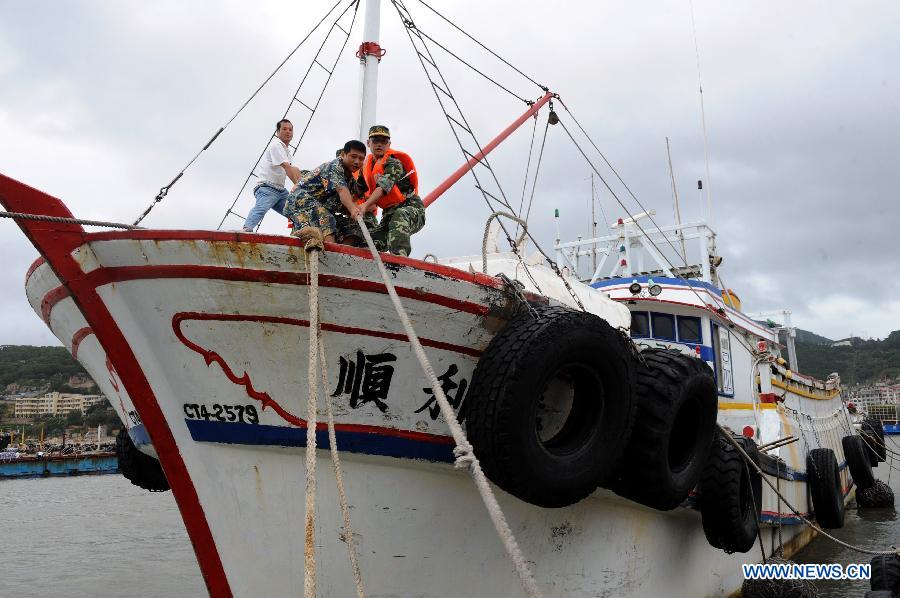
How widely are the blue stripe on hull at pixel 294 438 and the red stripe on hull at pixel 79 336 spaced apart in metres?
1.22

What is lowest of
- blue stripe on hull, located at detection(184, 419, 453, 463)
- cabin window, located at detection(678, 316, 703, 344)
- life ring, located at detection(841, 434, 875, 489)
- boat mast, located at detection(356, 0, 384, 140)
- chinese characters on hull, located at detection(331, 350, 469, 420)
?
life ring, located at detection(841, 434, 875, 489)

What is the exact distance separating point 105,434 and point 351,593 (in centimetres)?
10114

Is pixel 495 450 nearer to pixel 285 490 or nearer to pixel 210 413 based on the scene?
pixel 285 490

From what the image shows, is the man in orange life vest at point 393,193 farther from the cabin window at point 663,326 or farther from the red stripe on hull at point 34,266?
the cabin window at point 663,326

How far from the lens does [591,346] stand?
162 inches

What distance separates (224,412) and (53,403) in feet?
451

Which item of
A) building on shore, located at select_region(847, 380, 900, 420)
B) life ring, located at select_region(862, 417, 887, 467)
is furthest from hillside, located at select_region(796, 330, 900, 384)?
life ring, located at select_region(862, 417, 887, 467)

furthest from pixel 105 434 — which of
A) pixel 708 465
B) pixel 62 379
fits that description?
pixel 708 465

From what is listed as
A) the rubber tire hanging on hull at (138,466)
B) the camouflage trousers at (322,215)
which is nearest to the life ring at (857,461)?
the camouflage trousers at (322,215)

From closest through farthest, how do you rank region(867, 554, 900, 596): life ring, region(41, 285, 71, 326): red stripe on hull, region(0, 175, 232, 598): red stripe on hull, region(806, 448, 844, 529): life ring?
region(0, 175, 232, 598): red stripe on hull, region(41, 285, 71, 326): red stripe on hull, region(867, 554, 900, 596): life ring, region(806, 448, 844, 529): life ring

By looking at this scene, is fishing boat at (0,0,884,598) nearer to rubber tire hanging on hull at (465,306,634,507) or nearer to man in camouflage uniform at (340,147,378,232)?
rubber tire hanging on hull at (465,306,634,507)

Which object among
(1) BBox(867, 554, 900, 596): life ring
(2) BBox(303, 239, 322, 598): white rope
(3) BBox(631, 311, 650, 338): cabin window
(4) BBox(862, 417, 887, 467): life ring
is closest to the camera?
(2) BBox(303, 239, 322, 598): white rope

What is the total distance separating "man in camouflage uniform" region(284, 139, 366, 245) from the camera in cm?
469

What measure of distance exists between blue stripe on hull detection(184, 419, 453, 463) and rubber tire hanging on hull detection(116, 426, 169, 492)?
271cm
